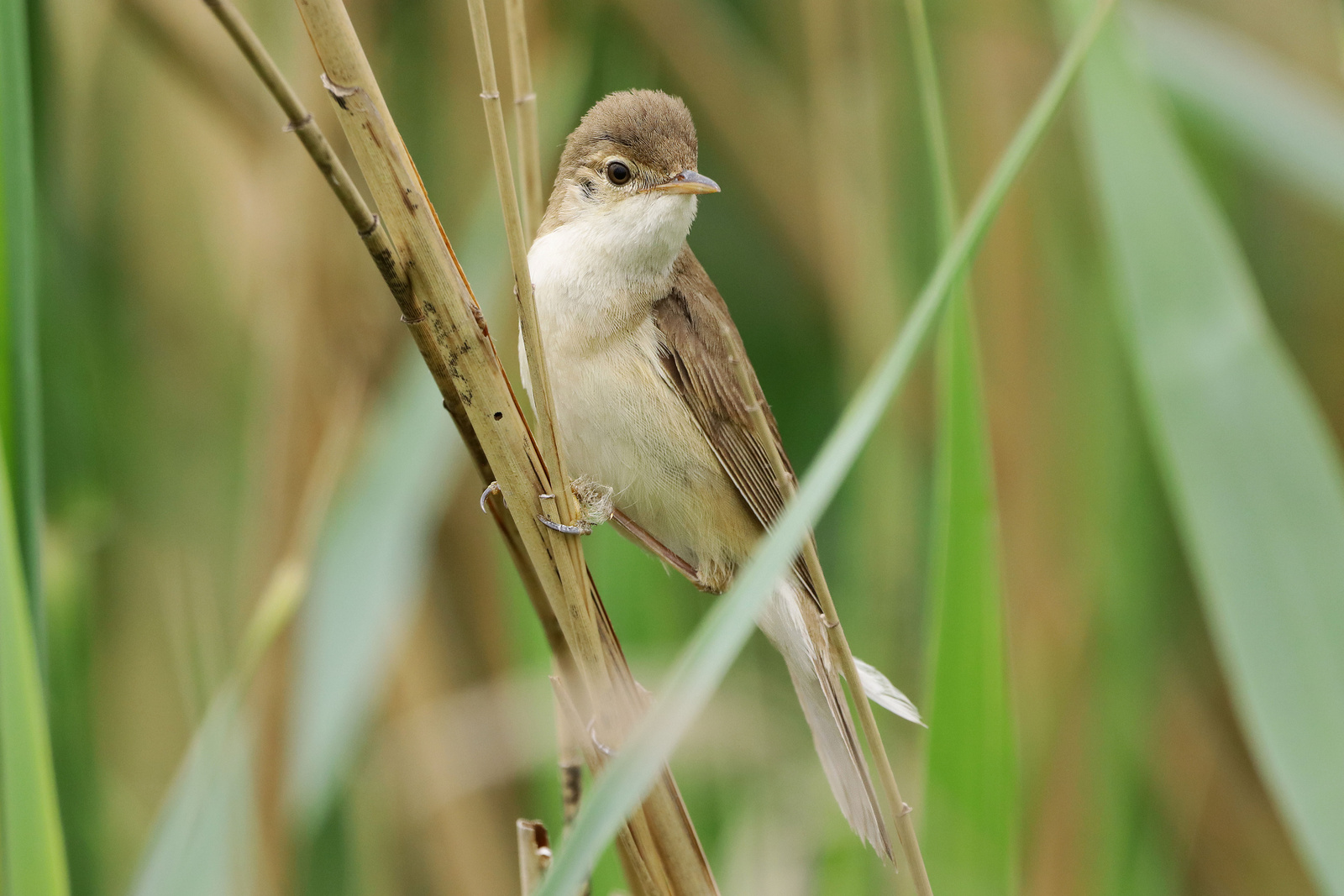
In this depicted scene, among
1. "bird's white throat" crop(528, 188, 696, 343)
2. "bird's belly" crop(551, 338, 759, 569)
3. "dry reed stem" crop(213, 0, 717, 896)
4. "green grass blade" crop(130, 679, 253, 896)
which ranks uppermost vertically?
"bird's white throat" crop(528, 188, 696, 343)

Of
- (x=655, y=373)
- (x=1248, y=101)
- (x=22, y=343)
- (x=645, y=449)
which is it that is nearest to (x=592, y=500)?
(x=645, y=449)

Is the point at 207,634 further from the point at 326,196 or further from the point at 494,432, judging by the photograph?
the point at 494,432

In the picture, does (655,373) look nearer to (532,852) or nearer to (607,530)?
(607,530)

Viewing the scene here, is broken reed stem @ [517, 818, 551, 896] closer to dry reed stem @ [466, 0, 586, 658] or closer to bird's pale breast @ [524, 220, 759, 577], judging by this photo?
dry reed stem @ [466, 0, 586, 658]

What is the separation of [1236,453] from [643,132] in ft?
3.90

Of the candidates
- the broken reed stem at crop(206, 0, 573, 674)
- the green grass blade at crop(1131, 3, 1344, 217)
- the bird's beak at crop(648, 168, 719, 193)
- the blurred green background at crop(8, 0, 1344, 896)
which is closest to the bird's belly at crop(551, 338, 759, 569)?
the blurred green background at crop(8, 0, 1344, 896)

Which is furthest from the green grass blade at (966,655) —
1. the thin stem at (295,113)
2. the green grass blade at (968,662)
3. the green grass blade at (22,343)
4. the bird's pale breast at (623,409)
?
the green grass blade at (22,343)

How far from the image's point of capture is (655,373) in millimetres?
2154

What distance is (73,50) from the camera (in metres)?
2.62

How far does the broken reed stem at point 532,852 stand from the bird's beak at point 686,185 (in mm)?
1140

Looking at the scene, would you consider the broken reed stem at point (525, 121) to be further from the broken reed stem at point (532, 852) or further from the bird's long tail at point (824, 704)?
the bird's long tail at point (824, 704)

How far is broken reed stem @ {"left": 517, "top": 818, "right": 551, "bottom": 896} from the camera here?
4.79ft

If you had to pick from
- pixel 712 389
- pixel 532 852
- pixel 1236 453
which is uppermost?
pixel 712 389

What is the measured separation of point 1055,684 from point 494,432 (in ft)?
6.53
